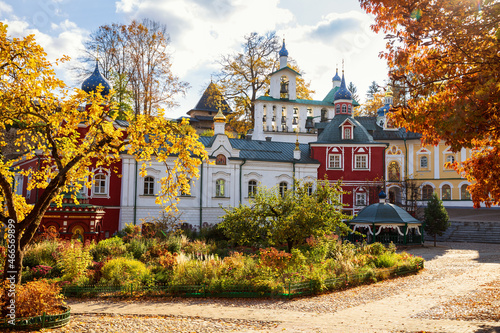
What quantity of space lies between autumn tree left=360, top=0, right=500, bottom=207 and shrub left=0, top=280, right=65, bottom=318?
743 centimetres

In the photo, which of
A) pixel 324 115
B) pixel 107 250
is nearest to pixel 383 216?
pixel 107 250

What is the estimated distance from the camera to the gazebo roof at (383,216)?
25.1m

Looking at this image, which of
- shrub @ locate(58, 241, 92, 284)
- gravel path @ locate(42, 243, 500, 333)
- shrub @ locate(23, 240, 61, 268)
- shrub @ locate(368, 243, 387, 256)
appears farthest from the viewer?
shrub @ locate(368, 243, 387, 256)

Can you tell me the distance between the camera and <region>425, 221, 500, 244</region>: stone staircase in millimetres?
30830

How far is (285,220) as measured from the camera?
1727 centimetres

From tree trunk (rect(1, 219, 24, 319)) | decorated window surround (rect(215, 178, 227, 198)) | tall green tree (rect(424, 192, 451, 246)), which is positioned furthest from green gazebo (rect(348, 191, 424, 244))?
tree trunk (rect(1, 219, 24, 319))

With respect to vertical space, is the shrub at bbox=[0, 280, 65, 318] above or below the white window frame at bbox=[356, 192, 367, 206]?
below

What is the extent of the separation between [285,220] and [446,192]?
28577mm

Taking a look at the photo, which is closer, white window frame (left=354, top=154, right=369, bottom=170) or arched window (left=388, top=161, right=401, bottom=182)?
white window frame (left=354, top=154, right=369, bottom=170)

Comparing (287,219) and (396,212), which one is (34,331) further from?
(396,212)

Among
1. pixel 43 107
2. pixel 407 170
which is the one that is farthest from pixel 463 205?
pixel 43 107

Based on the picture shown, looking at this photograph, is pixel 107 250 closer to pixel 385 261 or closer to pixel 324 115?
pixel 385 261

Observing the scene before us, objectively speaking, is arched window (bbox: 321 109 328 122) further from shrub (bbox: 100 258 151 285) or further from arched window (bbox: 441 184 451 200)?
shrub (bbox: 100 258 151 285)

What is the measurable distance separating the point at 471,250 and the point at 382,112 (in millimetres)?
26122
